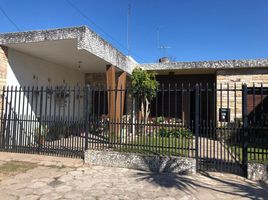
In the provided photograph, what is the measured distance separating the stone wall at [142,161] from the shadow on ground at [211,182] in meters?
0.18

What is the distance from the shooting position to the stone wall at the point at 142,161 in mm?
6191

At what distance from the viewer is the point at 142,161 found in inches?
255

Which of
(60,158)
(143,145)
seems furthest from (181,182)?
(60,158)

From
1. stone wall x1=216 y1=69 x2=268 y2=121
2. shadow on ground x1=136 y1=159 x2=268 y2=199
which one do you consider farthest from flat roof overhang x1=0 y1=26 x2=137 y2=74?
stone wall x1=216 y1=69 x2=268 y2=121

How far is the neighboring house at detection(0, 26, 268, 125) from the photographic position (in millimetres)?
7926

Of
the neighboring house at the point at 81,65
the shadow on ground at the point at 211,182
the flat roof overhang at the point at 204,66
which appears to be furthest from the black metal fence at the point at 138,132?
the flat roof overhang at the point at 204,66

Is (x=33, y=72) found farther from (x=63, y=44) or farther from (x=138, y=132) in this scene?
(x=138, y=132)

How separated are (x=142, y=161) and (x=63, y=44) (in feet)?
14.5

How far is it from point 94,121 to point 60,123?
124cm

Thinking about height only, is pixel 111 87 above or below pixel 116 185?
above

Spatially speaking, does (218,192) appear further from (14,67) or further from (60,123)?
(14,67)

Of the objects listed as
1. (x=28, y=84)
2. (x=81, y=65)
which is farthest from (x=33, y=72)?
(x=81, y=65)

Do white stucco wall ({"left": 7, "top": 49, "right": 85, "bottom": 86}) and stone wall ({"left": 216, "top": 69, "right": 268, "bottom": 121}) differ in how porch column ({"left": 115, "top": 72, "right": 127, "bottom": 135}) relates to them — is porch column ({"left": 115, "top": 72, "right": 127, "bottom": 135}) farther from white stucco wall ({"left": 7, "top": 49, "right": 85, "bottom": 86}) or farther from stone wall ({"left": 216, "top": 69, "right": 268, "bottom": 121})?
stone wall ({"left": 216, "top": 69, "right": 268, "bottom": 121})

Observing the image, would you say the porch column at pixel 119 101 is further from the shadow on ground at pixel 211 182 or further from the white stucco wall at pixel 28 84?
the shadow on ground at pixel 211 182
